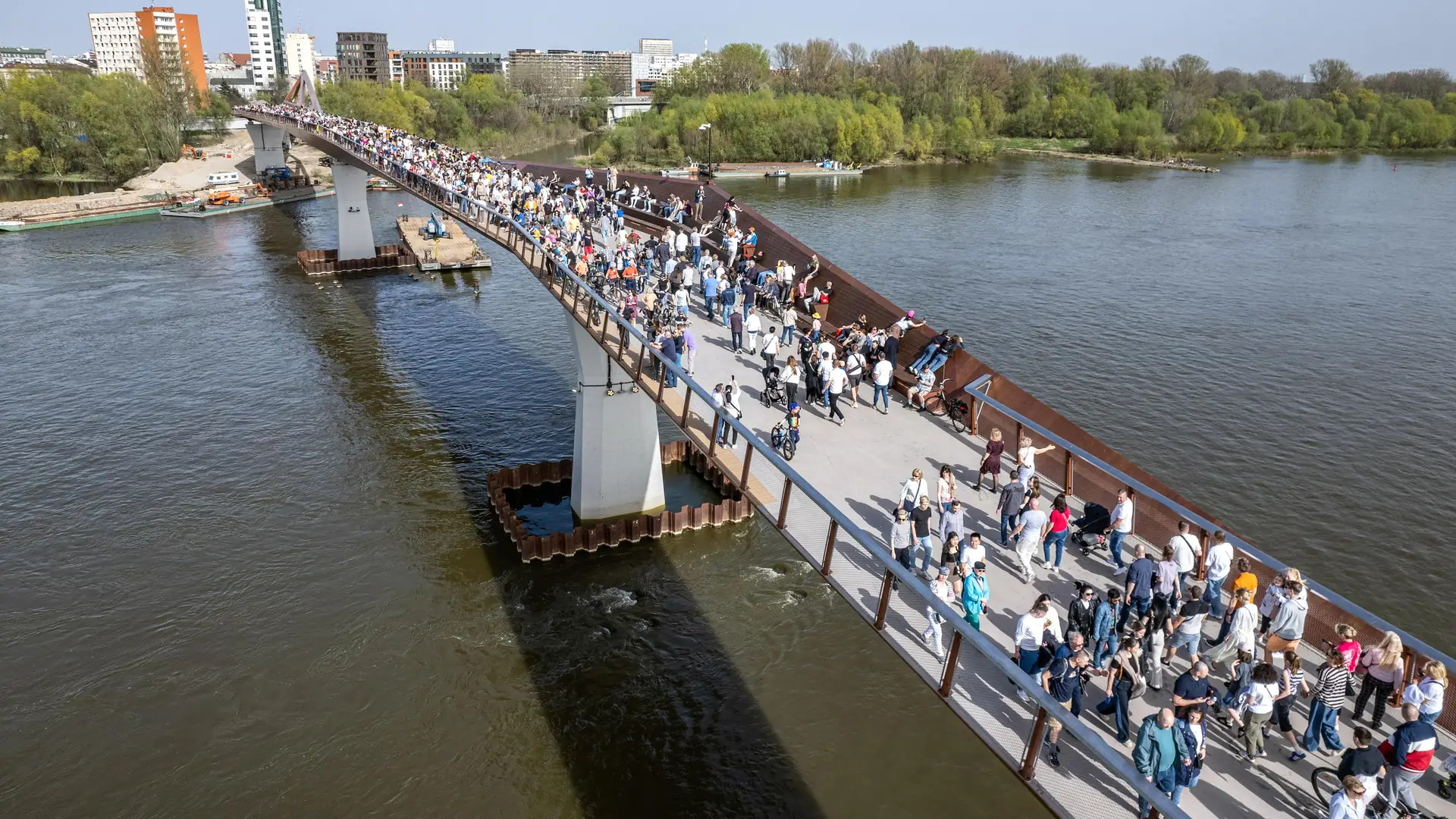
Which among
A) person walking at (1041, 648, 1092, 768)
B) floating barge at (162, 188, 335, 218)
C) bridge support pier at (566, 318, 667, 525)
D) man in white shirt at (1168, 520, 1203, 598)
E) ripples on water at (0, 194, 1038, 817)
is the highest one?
man in white shirt at (1168, 520, 1203, 598)

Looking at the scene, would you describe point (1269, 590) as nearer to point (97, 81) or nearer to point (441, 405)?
point (441, 405)

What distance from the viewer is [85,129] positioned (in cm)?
10006

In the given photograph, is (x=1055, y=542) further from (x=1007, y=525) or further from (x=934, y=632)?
(x=934, y=632)

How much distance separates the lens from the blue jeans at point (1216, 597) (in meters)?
12.8

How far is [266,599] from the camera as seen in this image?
2311cm

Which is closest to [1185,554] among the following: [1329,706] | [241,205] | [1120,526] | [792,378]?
[1120,526]

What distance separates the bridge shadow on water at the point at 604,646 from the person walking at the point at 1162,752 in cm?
871

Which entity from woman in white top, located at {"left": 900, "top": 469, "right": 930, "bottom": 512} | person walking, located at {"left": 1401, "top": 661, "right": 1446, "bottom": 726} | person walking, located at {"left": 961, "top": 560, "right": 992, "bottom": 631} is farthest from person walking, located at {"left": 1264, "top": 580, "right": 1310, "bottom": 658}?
woman in white top, located at {"left": 900, "top": 469, "right": 930, "bottom": 512}

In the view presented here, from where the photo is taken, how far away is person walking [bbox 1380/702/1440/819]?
9672 millimetres

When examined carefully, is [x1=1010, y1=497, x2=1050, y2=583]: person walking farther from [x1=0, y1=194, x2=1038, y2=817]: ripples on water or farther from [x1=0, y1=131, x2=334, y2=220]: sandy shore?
[x1=0, y1=131, x2=334, y2=220]: sandy shore

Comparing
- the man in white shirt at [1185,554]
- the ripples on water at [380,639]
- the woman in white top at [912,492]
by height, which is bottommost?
the ripples on water at [380,639]

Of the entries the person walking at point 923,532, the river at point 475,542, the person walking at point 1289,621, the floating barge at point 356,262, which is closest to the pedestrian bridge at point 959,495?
the person walking at point 1289,621

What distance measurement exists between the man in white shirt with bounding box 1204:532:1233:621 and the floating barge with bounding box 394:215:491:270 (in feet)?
159

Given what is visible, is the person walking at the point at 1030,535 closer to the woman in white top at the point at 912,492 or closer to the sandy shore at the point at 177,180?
the woman in white top at the point at 912,492
